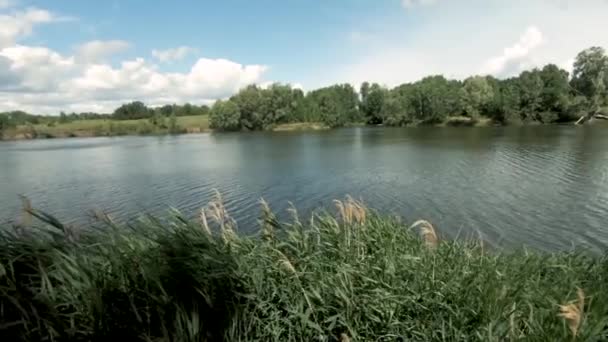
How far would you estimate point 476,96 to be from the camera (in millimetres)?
81938

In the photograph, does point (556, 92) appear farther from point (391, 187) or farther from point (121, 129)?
point (121, 129)

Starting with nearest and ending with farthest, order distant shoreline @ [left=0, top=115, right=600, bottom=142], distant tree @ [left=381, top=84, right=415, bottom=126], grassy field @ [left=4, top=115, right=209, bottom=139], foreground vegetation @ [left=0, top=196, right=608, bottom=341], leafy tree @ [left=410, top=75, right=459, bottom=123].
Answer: foreground vegetation @ [left=0, top=196, right=608, bottom=341] < leafy tree @ [left=410, top=75, right=459, bottom=123] < distant tree @ [left=381, top=84, right=415, bottom=126] < distant shoreline @ [left=0, top=115, right=600, bottom=142] < grassy field @ [left=4, top=115, right=209, bottom=139]

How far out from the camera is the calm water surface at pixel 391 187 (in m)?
14.8

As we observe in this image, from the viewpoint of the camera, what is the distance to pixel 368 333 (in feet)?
13.6

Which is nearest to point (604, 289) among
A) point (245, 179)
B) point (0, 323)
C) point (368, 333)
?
point (368, 333)

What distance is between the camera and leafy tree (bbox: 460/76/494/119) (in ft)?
269

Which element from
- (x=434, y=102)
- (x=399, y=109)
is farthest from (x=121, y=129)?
(x=434, y=102)

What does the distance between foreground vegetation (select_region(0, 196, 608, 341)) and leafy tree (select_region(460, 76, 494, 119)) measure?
85.4 m

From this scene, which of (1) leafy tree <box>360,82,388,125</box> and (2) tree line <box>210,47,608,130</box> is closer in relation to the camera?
(2) tree line <box>210,47,608,130</box>

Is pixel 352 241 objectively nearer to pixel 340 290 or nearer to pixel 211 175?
pixel 340 290

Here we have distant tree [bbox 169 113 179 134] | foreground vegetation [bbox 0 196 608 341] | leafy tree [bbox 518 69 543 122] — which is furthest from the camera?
distant tree [bbox 169 113 179 134]

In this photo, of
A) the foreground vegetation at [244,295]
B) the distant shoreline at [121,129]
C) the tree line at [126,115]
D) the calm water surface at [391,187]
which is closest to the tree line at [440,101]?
the distant shoreline at [121,129]

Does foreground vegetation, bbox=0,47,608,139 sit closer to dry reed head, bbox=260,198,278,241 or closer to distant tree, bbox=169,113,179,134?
distant tree, bbox=169,113,179,134

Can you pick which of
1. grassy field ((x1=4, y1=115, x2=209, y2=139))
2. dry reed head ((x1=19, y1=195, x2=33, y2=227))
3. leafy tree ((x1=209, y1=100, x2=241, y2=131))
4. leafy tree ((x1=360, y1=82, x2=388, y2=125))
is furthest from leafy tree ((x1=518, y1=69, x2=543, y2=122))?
dry reed head ((x1=19, y1=195, x2=33, y2=227))
